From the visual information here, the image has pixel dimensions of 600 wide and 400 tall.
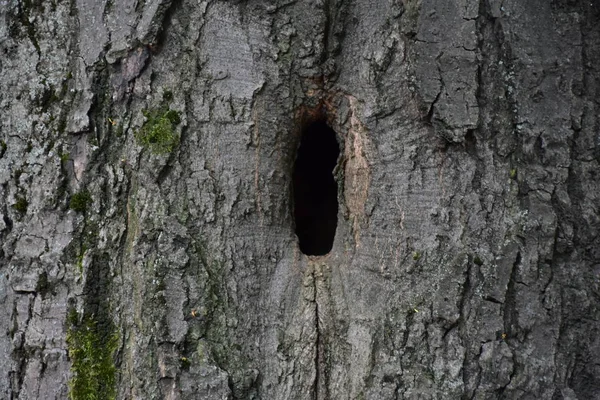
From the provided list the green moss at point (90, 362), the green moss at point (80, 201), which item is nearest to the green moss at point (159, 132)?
the green moss at point (80, 201)

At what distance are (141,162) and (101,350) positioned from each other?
52 cm

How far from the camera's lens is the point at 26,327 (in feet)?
6.01

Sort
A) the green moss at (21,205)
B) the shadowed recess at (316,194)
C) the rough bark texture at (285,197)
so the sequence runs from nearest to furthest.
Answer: the rough bark texture at (285,197) < the green moss at (21,205) < the shadowed recess at (316,194)

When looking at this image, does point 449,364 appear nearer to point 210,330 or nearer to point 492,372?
point 492,372

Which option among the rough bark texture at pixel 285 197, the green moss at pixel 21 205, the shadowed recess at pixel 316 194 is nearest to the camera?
the rough bark texture at pixel 285 197

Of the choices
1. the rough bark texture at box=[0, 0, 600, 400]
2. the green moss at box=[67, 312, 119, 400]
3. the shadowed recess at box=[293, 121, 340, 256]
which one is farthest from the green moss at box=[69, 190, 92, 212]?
the shadowed recess at box=[293, 121, 340, 256]

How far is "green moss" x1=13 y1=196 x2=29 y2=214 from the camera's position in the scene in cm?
186

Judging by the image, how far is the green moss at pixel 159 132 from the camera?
1806 mm

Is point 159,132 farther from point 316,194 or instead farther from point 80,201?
point 316,194

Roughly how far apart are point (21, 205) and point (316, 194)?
114 cm

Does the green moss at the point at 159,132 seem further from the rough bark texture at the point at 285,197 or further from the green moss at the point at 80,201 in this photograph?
the green moss at the point at 80,201

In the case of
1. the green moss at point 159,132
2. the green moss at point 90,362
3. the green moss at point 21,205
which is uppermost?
the green moss at point 159,132

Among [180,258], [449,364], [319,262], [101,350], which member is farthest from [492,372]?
[101,350]

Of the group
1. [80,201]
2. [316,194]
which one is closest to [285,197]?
[80,201]
